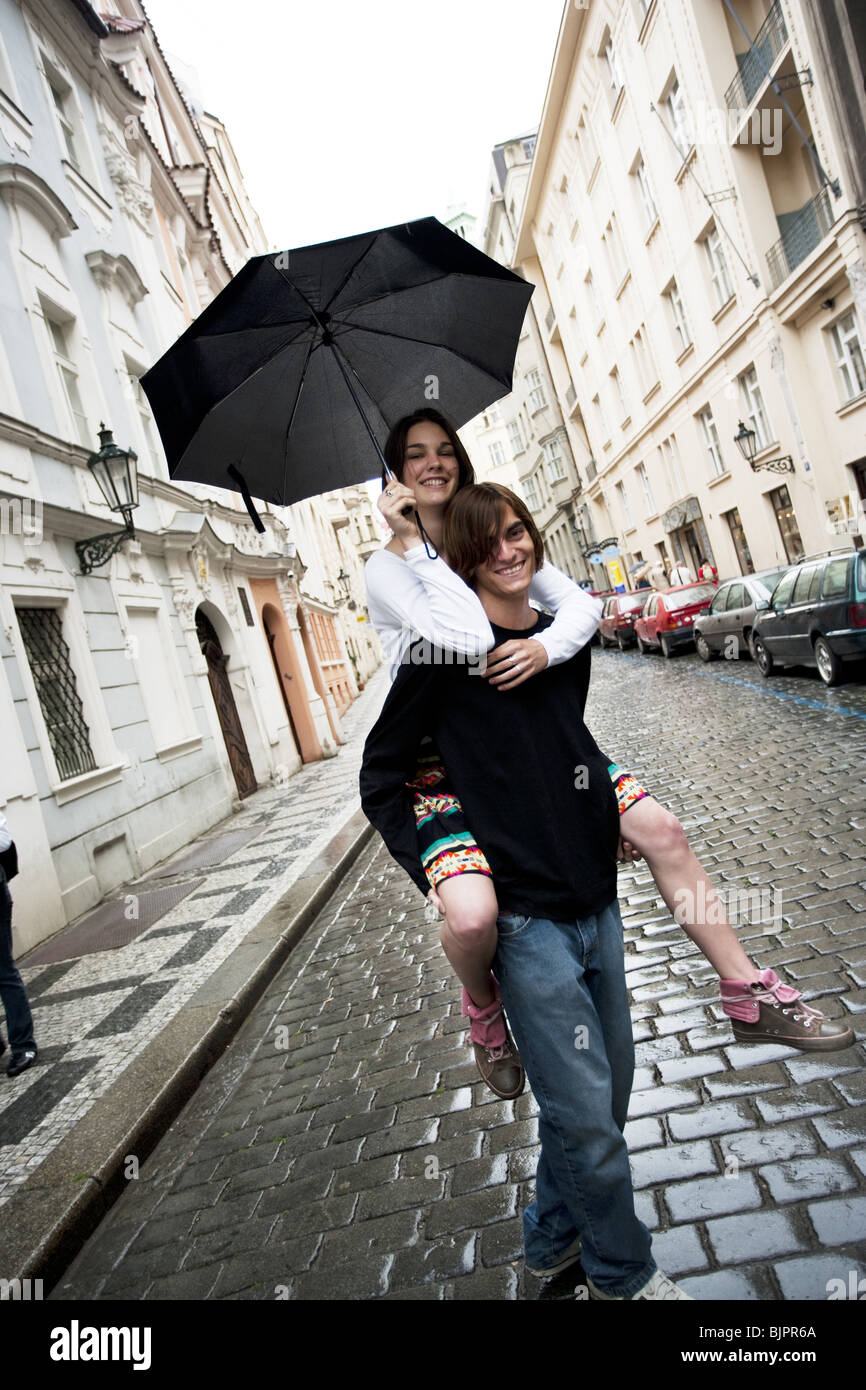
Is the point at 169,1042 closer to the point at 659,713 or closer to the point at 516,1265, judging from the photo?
the point at 516,1265

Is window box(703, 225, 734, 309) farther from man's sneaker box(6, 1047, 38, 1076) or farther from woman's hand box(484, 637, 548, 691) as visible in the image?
woman's hand box(484, 637, 548, 691)

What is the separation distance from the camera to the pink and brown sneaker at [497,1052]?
2.31 metres

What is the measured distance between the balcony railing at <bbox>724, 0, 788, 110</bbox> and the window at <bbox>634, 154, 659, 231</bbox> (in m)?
6.46

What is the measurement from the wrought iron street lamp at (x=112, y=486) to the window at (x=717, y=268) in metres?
17.1

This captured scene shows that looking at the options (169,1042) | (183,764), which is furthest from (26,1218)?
(183,764)

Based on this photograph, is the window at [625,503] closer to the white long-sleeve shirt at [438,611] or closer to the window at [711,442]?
the window at [711,442]

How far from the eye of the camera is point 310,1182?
3.46 m

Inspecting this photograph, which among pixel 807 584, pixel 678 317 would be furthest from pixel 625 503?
pixel 807 584

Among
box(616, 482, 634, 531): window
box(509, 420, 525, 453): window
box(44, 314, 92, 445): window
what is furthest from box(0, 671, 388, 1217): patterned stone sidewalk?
box(509, 420, 525, 453): window

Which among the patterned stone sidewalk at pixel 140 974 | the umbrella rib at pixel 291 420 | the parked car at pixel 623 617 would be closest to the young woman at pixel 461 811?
the umbrella rib at pixel 291 420

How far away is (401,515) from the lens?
7.48ft

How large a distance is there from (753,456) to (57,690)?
17.7m
